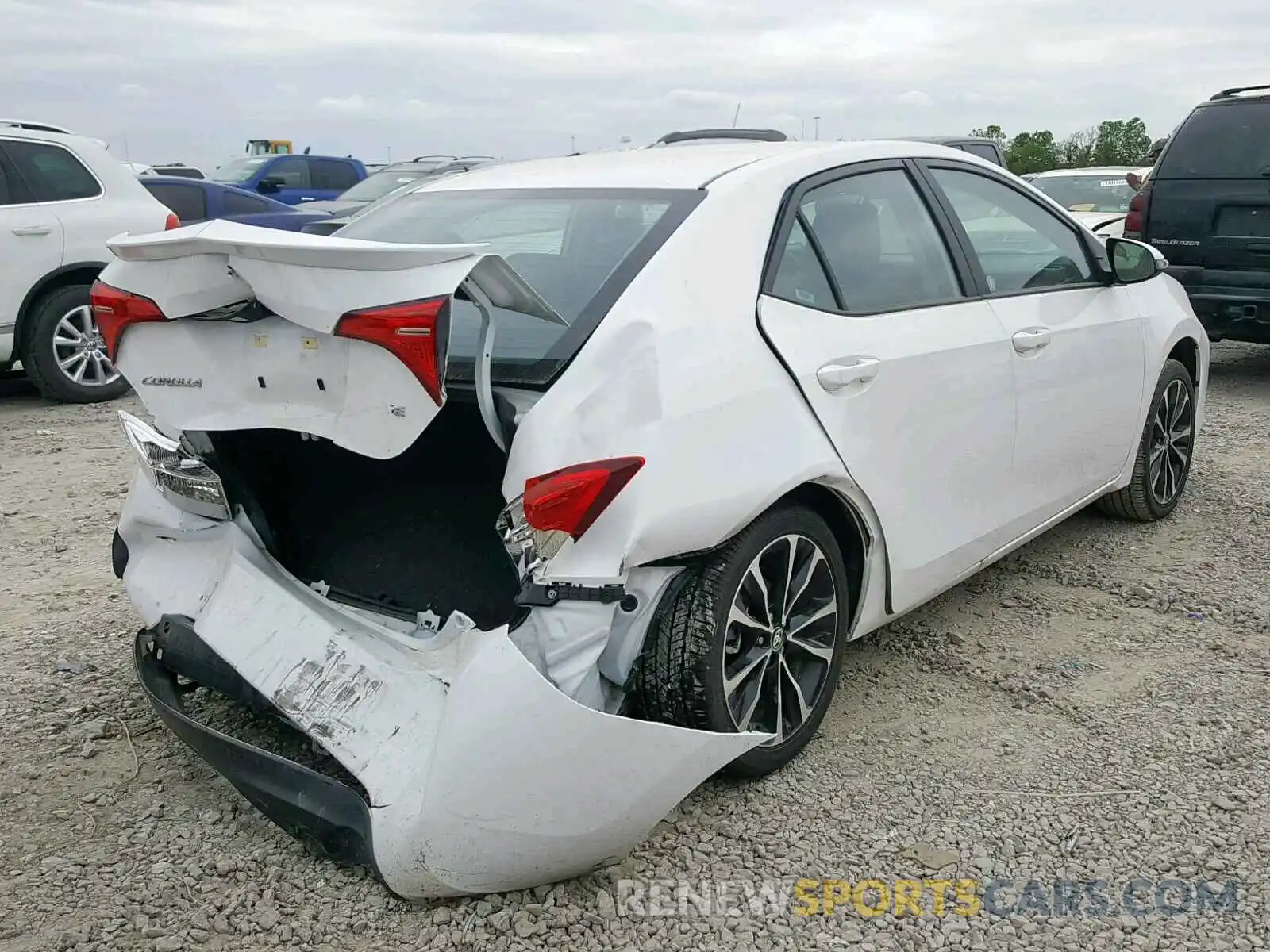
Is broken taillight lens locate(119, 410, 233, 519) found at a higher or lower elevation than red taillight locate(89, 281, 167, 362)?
lower

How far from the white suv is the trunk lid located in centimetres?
595

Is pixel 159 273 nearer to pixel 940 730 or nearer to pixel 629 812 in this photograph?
pixel 629 812

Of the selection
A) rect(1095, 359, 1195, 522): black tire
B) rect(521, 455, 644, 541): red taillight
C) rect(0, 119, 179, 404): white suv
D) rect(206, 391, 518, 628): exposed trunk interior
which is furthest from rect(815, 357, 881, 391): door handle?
rect(0, 119, 179, 404): white suv

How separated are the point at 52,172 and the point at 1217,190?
7.88 m

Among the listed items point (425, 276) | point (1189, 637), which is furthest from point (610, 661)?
point (1189, 637)

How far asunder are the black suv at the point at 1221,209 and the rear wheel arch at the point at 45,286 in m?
7.25

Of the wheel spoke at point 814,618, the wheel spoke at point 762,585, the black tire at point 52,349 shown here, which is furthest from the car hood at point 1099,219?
the wheel spoke at point 762,585

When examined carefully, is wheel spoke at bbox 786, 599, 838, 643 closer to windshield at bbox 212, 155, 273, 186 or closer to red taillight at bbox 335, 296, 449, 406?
red taillight at bbox 335, 296, 449, 406

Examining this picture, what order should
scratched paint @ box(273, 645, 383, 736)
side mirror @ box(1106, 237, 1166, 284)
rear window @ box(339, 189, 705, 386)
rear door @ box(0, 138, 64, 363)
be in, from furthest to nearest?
rear door @ box(0, 138, 64, 363), side mirror @ box(1106, 237, 1166, 284), rear window @ box(339, 189, 705, 386), scratched paint @ box(273, 645, 383, 736)

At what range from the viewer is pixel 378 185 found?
14.3m

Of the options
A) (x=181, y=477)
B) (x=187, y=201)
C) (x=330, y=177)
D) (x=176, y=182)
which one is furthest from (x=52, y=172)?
(x=330, y=177)

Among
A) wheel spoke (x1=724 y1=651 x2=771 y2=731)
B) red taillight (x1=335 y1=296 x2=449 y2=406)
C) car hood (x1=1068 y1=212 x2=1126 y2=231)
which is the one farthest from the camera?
car hood (x1=1068 y1=212 x2=1126 y2=231)

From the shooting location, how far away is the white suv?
7.88m

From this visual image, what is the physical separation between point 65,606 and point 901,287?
3119 mm
